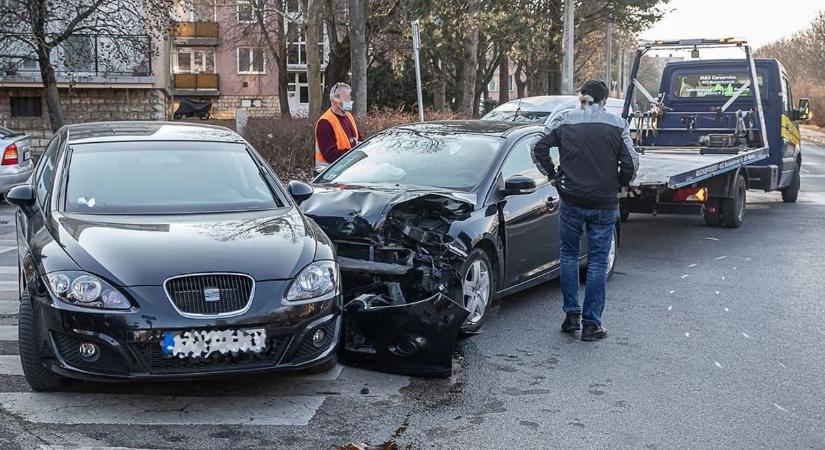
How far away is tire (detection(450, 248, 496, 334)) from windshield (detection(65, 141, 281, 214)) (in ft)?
4.80

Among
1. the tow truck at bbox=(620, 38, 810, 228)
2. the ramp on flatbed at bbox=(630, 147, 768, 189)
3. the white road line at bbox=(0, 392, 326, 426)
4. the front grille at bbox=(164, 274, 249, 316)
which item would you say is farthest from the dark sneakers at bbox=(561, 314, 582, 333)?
the tow truck at bbox=(620, 38, 810, 228)

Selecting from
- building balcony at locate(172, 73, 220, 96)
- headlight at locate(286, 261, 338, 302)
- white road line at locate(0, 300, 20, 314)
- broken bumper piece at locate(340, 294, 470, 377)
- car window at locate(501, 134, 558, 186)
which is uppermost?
building balcony at locate(172, 73, 220, 96)

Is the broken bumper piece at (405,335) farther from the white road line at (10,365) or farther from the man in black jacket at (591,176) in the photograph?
the white road line at (10,365)

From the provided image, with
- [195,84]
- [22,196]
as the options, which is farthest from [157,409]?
[195,84]

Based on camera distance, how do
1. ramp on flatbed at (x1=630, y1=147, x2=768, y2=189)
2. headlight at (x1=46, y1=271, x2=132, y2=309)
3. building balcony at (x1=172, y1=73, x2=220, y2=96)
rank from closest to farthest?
headlight at (x1=46, y1=271, x2=132, y2=309) < ramp on flatbed at (x1=630, y1=147, x2=768, y2=189) < building balcony at (x1=172, y1=73, x2=220, y2=96)

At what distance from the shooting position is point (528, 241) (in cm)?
824

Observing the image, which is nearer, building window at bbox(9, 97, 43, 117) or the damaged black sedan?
the damaged black sedan

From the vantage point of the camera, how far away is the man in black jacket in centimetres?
720

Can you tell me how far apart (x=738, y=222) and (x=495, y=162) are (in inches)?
291

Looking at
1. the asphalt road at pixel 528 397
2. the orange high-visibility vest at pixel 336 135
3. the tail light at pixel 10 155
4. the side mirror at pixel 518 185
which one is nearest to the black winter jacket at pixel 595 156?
the side mirror at pixel 518 185

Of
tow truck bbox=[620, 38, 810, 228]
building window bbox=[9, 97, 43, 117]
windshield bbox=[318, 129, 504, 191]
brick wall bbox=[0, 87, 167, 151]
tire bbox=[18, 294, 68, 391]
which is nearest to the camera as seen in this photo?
tire bbox=[18, 294, 68, 391]

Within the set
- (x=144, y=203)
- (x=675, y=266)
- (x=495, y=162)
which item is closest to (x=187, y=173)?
(x=144, y=203)

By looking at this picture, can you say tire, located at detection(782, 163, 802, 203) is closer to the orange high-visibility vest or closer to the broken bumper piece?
the orange high-visibility vest

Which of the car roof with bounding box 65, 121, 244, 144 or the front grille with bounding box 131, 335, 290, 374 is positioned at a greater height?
the car roof with bounding box 65, 121, 244, 144
